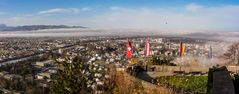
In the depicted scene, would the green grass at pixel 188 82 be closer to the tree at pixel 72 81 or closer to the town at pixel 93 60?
the town at pixel 93 60

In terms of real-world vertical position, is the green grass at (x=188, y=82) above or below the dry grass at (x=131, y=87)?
Answer: below

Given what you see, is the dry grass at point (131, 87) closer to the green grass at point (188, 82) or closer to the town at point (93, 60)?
the town at point (93, 60)

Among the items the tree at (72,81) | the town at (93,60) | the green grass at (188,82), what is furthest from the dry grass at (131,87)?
the tree at (72,81)

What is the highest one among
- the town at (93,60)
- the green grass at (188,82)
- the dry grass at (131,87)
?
the dry grass at (131,87)

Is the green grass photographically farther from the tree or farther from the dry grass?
the tree

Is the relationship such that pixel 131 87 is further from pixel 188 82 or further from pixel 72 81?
pixel 72 81

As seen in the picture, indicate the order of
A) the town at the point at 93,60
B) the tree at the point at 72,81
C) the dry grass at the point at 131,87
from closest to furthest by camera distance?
the dry grass at the point at 131,87 < the tree at the point at 72,81 < the town at the point at 93,60

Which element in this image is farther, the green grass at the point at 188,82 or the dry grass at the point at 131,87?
the green grass at the point at 188,82

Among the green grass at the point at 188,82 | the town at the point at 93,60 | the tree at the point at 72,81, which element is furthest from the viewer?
the town at the point at 93,60

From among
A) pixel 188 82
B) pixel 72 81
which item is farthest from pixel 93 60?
pixel 188 82

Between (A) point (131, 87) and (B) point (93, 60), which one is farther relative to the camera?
(B) point (93, 60)
